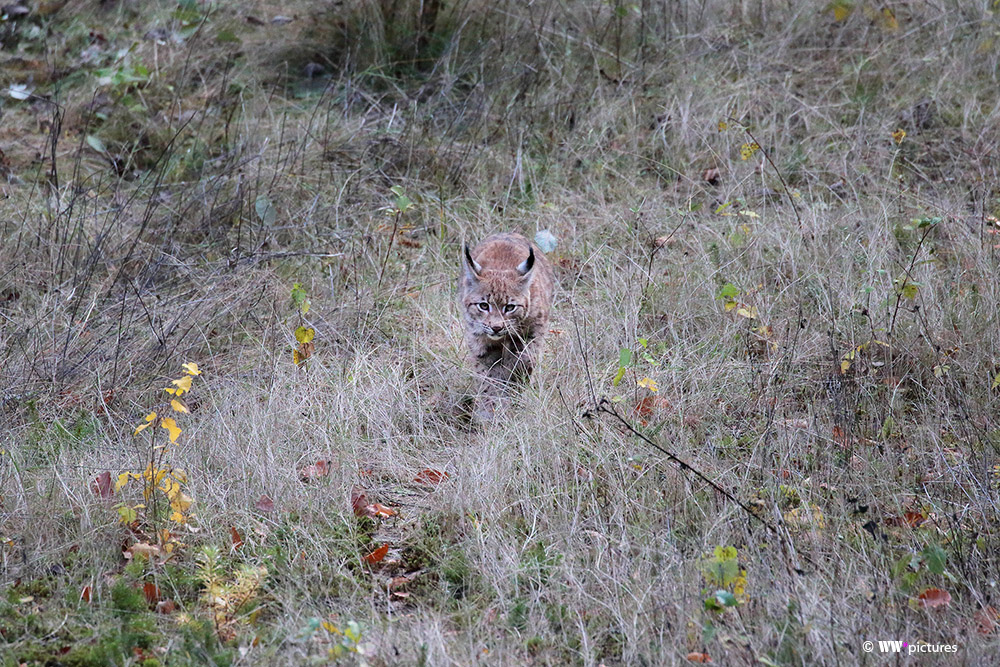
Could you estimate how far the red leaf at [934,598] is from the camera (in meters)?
3.53

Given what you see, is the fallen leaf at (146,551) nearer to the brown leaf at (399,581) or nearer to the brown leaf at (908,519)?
the brown leaf at (399,581)

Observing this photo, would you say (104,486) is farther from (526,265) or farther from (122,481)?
(526,265)

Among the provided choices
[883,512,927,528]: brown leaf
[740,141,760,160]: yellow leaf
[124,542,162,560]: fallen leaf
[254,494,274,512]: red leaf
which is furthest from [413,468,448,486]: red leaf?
[740,141,760,160]: yellow leaf

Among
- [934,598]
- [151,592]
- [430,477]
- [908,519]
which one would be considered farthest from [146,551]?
[908,519]

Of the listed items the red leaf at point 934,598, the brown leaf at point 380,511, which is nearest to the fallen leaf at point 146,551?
the brown leaf at point 380,511

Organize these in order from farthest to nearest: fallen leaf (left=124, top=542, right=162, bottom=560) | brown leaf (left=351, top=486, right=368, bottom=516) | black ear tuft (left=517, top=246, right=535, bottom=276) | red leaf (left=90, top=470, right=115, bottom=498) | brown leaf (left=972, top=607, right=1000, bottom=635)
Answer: black ear tuft (left=517, top=246, right=535, bottom=276)
brown leaf (left=351, top=486, right=368, bottom=516)
red leaf (left=90, top=470, right=115, bottom=498)
fallen leaf (left=124, top=542, right=162, bottom=560)
brown leaf (left=972, top=607, right=1000, bottom=635)

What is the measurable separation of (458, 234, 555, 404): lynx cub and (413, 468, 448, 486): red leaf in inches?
38.4

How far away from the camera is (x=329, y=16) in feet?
29.4

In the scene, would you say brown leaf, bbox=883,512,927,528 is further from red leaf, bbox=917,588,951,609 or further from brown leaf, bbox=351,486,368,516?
brown leaf, bbox=351,486,368,516

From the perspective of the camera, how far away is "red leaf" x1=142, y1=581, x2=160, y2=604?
388 centimetres

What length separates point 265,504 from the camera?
4367mm

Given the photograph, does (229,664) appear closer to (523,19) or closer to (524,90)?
(524,90)

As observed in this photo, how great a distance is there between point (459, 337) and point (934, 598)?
337 centimetres

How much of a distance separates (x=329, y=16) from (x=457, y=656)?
273 inches
